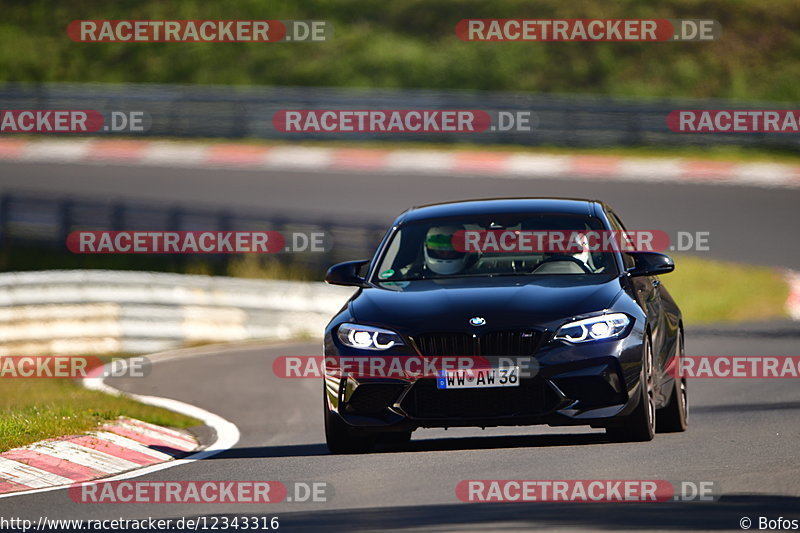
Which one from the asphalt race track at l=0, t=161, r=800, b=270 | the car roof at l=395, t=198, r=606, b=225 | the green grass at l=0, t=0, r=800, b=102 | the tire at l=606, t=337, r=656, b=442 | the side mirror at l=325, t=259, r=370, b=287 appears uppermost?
the green grass at l=0, t=0, r=800, b=102

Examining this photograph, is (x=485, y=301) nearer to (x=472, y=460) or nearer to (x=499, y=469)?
(x=472, y=460)

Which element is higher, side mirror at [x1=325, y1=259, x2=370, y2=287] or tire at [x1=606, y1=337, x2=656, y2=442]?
side mirror at [x1=325, y1=259, x2=370, y2=287]

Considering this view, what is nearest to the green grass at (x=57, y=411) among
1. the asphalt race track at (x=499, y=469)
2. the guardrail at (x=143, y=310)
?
the asphalt race track at (x=499, y=469)

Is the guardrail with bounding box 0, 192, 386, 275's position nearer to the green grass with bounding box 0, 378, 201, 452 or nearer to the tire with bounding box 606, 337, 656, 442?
the green grass with bounding box 0, 378, 201, 452

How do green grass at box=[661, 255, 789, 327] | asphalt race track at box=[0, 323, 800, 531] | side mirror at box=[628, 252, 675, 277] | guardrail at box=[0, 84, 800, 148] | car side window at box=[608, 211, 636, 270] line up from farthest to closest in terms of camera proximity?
guardrail at box=[0, 84, 800, 148] < green grass at box=[661, 255, 789, 327] < car side window at box=[608, 211, 636, 270] < side mirror at box=[628, 252, 675, 277] < asphalt race track at box=[0, 323, 800, 531]

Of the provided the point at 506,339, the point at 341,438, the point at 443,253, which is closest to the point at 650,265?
the point at 443,253

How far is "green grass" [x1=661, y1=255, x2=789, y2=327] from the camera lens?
2247cm

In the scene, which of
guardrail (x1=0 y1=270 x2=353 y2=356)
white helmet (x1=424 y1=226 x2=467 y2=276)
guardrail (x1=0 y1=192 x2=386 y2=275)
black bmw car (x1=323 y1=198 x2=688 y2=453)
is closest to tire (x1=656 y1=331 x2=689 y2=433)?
black bmw car (x1=323 y1=198 x2=688 y2=453)

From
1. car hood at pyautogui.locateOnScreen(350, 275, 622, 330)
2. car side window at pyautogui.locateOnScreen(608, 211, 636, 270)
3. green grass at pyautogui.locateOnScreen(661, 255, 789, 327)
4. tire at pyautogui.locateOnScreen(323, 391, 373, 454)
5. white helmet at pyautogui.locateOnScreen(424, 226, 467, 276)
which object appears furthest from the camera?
green grass at pyautogui.locateOnScreen(661, 255, 789, 327)

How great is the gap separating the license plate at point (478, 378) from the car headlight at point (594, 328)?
35cm

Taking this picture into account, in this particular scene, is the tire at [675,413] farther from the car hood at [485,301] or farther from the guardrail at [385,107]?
the guardrail at [385,107]

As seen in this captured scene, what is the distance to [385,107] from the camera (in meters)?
36.4

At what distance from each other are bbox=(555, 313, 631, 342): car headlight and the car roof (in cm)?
140

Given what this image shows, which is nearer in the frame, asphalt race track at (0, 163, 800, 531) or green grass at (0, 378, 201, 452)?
asphalt race track at (0, 163, 800, 531)
